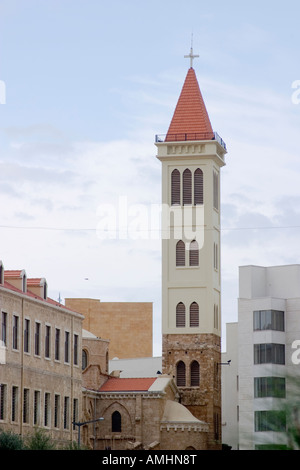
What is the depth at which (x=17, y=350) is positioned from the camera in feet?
212

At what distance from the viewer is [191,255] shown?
100438mm

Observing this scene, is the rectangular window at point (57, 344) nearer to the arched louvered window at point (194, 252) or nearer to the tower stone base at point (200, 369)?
the tower stone base at point (200, 369)

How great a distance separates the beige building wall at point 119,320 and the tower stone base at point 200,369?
17.8 metres

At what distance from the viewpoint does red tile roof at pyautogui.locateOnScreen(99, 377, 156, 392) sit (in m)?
91.0

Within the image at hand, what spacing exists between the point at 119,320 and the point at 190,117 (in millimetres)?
23266

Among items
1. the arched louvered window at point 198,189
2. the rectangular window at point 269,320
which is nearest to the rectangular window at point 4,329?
the rectangular window at point 269,320

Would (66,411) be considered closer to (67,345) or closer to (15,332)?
(67,345)

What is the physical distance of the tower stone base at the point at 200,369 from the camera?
9519cm

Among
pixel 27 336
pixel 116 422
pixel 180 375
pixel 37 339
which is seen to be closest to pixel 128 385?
pixel 116 422

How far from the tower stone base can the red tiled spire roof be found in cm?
1785

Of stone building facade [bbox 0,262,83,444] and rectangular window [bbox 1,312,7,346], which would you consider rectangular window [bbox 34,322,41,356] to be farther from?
rectangular window [bbox 1,312,7,346]

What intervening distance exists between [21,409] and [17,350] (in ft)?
11.0

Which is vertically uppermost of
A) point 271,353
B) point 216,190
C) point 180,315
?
point 216,190
